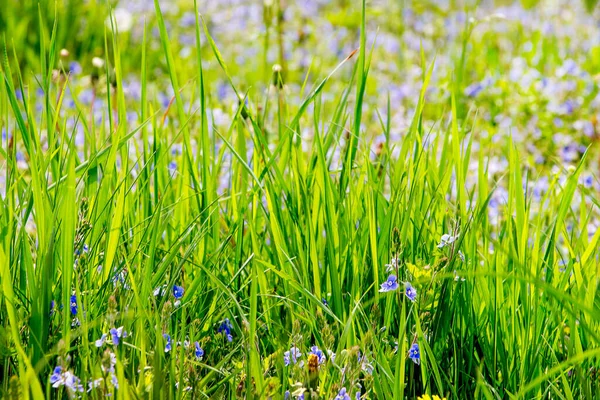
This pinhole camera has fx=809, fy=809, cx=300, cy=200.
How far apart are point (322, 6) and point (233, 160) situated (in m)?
6.74

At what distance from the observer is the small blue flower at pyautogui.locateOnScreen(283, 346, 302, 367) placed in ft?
4.71

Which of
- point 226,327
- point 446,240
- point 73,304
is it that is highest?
point 446,240

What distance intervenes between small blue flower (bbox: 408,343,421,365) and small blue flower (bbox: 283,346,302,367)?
227 mm

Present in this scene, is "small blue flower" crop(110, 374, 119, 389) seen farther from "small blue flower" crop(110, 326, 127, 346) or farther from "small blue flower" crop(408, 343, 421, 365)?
"small blue flower" crop(408, 343, 421, 365)

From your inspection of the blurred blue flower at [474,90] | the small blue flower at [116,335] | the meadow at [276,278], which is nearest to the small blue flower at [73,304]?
the meadow at [276,278]

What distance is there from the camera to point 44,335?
1.50 metres

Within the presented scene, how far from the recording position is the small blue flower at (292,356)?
4.71ft

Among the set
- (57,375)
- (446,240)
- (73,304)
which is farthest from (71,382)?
(446,240)

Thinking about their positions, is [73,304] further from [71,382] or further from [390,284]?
[390,284]

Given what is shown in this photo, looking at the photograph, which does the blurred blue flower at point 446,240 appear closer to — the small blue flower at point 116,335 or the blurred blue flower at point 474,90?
the small blue flower at point 116,335

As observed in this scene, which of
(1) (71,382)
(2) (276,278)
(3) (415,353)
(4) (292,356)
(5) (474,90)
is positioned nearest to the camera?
(1) (71,382)

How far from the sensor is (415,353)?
160cm

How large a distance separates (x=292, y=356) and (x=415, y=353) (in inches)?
10.4

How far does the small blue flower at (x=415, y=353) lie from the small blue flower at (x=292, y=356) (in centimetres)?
23
